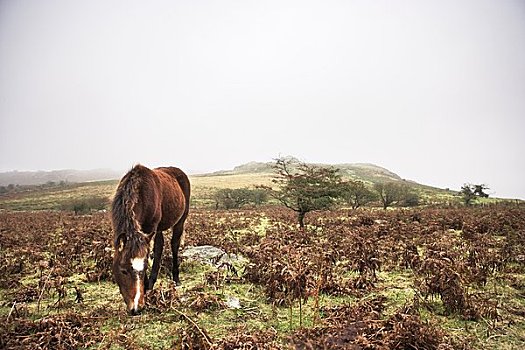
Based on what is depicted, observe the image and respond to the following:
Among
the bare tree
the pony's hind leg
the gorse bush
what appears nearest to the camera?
the pony's hind leg

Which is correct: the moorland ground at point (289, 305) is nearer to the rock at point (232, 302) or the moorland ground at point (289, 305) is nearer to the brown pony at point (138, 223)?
the rock at point (232, 302)

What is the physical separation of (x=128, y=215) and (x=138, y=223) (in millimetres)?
212

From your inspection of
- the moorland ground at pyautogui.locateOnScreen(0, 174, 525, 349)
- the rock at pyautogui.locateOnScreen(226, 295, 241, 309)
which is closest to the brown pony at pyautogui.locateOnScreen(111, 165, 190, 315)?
the moorland ground at pyautogui.locateOnScreen(0, 174, 525, 349)

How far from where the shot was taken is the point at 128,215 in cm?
526

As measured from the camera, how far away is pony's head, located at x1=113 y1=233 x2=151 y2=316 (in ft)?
15.9

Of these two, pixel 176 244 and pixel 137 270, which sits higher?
pixel 137 270

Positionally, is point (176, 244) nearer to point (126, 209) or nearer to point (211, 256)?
point (211, 256)

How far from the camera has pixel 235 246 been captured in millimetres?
12492

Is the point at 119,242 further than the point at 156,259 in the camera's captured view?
No

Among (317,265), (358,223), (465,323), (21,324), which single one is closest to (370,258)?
(317,265)

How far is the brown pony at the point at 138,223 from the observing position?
4.88 m

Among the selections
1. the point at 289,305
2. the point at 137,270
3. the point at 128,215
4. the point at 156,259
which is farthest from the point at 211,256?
the point at 137,270

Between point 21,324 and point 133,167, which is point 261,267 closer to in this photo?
point 133,167

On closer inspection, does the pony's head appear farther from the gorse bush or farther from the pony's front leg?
the gorse bush
